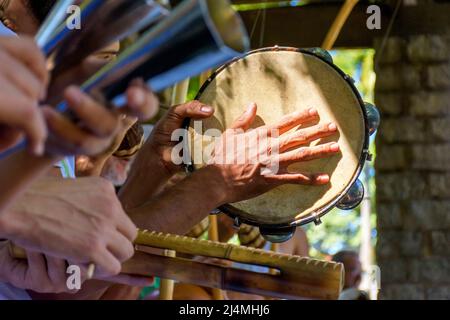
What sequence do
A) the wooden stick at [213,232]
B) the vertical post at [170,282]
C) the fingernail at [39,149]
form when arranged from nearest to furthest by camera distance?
the fingernail at [39,149], the vertical post at [170,282], the wooden stick at [213,232]

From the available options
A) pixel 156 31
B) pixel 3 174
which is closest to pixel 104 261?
pixel 3 174

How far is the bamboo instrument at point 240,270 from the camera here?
138 centimetres

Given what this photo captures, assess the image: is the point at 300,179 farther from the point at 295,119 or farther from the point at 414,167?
the point at 414,167

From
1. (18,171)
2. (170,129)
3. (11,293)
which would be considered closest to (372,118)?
(170,129)

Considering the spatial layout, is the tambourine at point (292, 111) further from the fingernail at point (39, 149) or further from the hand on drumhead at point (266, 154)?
the fingernail at point (39, 149)

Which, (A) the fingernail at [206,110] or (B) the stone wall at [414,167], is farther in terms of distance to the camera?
(B) the stone wall at [414,167]

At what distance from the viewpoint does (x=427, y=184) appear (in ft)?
14.3

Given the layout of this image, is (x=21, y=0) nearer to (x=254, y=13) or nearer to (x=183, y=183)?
(x=183, y=183)

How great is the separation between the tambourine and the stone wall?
7.75ft

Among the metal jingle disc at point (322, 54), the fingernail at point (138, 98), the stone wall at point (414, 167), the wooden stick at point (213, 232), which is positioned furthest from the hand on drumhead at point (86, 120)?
the stone wall at point (414, 167)

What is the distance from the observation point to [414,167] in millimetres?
4387

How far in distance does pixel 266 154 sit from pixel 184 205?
0.21 meters

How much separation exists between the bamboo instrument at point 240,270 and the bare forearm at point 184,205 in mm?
396

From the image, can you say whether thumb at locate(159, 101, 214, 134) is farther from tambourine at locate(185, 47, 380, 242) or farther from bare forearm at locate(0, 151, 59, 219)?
bare forearm at locate(0, 151, 59, 219)
